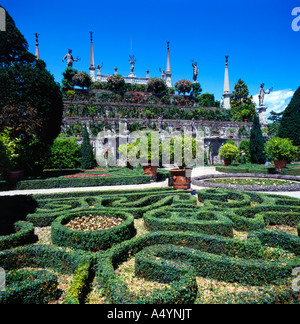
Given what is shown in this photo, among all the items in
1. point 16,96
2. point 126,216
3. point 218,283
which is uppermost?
point 16,96

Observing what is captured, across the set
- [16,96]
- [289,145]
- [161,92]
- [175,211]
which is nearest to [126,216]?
[175,211]

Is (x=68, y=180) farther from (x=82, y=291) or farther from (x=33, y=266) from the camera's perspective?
(x=82, y=291)

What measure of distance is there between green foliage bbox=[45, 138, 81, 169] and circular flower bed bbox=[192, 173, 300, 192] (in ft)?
38.4

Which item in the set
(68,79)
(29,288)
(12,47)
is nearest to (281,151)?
(29,288)

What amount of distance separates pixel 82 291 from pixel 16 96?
13904 millimetres

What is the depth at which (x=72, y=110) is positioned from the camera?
29250mm

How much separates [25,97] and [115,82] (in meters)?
26.3

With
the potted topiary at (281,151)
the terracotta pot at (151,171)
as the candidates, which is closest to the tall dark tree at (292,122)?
the potted topiary at (281,151)

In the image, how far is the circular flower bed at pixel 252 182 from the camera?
10656mm

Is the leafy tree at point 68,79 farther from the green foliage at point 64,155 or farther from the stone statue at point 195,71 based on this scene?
the stone statue at point 195,71

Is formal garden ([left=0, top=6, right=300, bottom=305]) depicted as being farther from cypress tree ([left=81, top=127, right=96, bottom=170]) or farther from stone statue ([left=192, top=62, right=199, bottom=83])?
stone statue ([left=192, top=62, right=199, bottom=83])

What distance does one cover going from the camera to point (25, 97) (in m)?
13.8

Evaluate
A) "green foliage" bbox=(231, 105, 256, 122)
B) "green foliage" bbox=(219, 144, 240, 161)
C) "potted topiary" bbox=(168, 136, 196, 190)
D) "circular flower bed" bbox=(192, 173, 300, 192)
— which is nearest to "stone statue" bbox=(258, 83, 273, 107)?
"green foliage" bbox=(231, 105, 256, 122)

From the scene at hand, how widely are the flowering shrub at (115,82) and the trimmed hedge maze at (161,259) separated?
116ft
